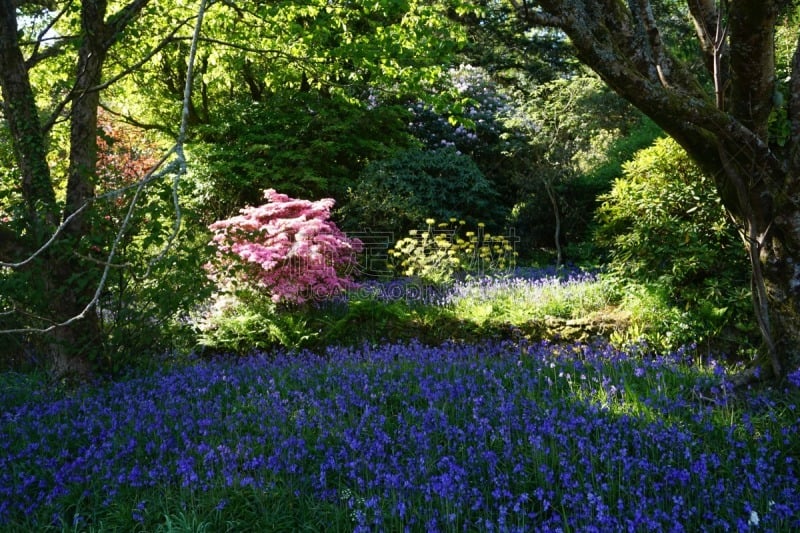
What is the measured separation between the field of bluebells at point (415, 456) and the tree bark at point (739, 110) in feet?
2.33

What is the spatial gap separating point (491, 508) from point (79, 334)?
4.19 meters

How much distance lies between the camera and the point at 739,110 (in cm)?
445

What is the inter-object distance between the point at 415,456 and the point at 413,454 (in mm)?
16

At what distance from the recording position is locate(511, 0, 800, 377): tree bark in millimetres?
3967

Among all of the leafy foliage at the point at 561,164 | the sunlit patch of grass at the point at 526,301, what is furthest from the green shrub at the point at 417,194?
the sunlit patch of grass at the point at 526,301

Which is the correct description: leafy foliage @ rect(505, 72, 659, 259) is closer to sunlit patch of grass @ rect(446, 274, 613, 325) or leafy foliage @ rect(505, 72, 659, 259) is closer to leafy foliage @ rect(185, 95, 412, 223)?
leafy foliage @ rect(185, 95, 412, 223)

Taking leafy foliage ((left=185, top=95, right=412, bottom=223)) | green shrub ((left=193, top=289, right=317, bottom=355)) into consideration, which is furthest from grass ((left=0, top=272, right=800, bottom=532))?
leafy foliage ((left=185, top=95, right=412, bottom=223))

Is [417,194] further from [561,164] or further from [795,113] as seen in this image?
[795,113]

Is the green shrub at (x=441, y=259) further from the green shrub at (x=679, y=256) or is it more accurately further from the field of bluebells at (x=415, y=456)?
the field of bluebells at (x=415, y=456)

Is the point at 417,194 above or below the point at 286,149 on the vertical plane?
below

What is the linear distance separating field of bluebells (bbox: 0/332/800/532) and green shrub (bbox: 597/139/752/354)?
1.55m

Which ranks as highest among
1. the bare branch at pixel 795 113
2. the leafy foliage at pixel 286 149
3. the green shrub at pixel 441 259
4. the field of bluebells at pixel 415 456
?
the leafy foliage at pixel 286 149

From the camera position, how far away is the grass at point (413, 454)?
9.46 ft

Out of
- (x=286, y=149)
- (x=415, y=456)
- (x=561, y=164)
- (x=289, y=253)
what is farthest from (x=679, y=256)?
(x=286, y=149)
